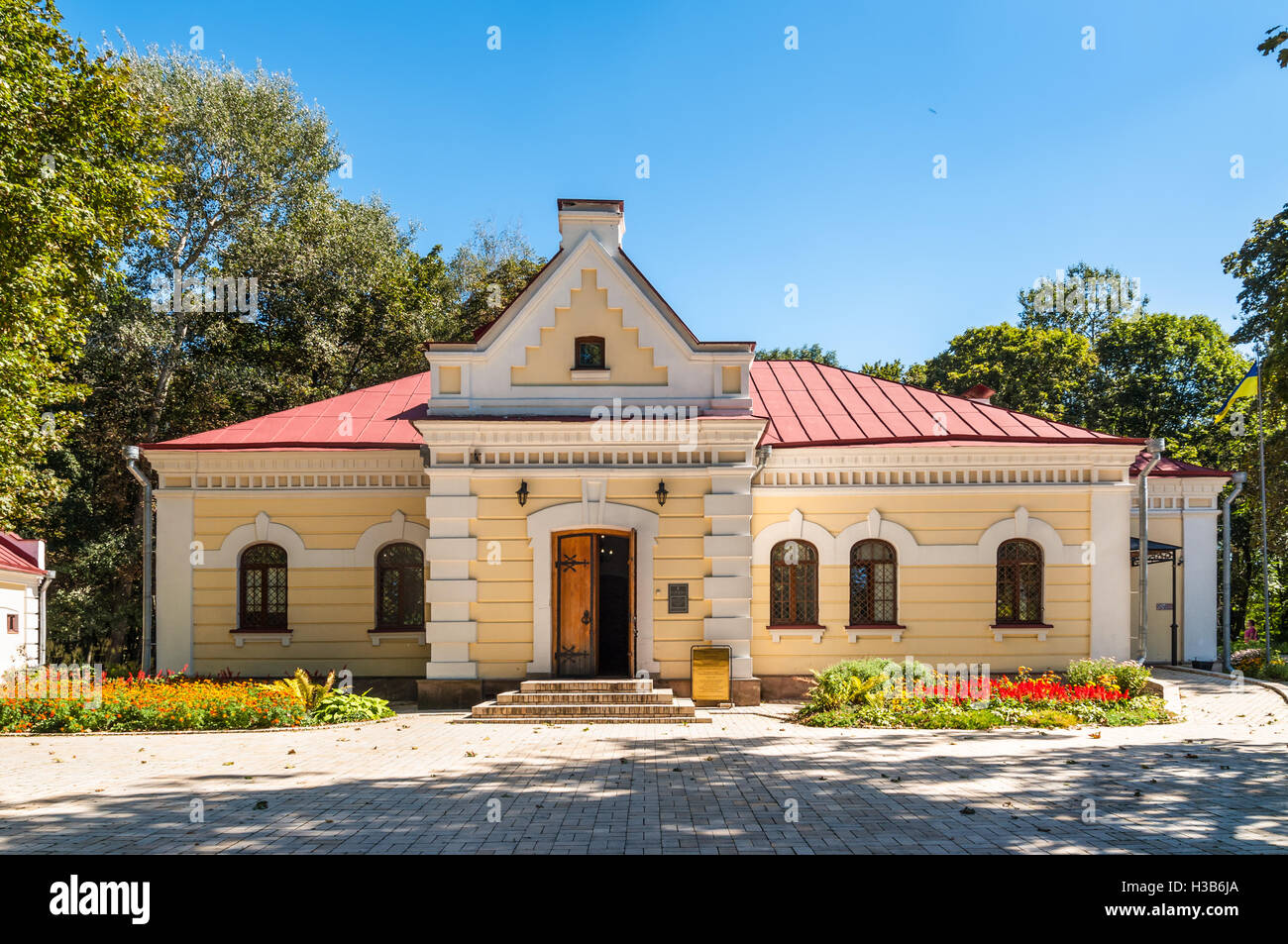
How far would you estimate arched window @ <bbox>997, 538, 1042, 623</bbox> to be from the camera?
632 inches

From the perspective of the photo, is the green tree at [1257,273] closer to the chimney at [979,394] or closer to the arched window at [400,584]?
the chimney at [979,394]

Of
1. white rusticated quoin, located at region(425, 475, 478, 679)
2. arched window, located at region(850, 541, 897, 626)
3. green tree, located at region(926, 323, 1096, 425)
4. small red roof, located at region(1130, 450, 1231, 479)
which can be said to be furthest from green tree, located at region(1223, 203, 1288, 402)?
white rusticated quoin, located at region(425, 475, 478, 679)

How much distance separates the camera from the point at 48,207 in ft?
47.4

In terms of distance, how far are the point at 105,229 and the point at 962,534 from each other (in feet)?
55.7

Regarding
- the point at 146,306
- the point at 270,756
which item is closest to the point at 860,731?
the point at 270,756

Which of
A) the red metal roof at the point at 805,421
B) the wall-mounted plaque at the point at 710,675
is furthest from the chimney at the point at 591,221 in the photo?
the wall-mounted plaque at the point at 710,675

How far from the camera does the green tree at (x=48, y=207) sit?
14211 millimetres

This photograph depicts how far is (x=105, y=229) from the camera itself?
16.1 m

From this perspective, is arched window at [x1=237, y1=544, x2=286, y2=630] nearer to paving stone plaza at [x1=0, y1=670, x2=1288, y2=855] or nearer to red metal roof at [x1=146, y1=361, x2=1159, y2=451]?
red metal roof at [x1=146, y1=361, x2=1159, y2=451]

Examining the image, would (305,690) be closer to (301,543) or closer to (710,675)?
(301,543)

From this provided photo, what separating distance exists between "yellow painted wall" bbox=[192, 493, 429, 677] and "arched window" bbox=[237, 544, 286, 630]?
24 centimetres

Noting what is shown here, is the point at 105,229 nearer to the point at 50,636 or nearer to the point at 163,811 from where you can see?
the point at 163,811

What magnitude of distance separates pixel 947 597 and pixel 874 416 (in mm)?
3953
